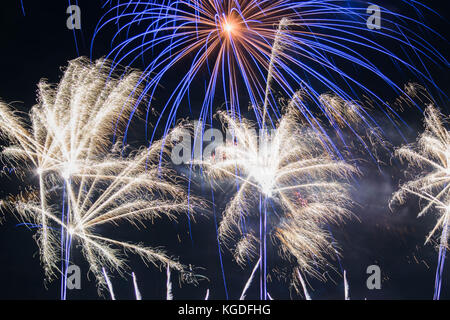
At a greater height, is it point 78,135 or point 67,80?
point 67,80

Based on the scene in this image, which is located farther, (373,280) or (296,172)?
(373,280)

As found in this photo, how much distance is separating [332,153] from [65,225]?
1076 centimetres

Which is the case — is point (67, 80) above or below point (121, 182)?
above

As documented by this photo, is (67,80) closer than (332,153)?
Yes

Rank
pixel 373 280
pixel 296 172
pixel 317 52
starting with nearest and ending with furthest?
pixel 317 52 < pixel 296 172 < pixel 373 280

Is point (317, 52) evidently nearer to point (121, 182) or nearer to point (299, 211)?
point (299, 211)

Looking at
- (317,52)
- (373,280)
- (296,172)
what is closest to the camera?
(317,52)
